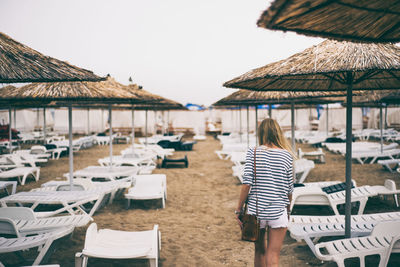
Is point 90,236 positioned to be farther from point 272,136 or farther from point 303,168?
point 303,168

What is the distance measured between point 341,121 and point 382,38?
25788mm

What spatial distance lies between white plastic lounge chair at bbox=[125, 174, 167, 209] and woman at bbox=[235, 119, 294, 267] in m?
3.90

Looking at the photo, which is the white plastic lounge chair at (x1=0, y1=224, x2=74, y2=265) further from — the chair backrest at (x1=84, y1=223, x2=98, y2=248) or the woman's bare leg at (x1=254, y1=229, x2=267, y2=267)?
the woman's bare leg at (x1=254, y1=229, x2=267, y2=267)

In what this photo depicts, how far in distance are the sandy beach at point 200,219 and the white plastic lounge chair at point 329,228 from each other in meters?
0.35

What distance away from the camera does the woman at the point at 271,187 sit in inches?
104

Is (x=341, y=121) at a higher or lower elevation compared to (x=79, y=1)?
lower

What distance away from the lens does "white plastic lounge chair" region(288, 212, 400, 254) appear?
12.2 ft

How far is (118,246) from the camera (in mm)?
3484

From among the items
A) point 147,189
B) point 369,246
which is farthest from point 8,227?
point 369,246

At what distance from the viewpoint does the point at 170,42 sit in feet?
126

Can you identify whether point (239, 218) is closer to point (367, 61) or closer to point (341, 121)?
point (367, 61)

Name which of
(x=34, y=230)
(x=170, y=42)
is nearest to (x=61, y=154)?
(x=34, y=230)

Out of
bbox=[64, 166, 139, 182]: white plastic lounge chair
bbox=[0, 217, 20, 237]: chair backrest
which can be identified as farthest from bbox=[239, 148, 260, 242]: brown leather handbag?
bbox=[64, 166, 139, 182]: white plastic lounge chair

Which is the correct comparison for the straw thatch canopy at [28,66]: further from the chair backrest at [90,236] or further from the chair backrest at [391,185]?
the chair backrest at [391,185]
